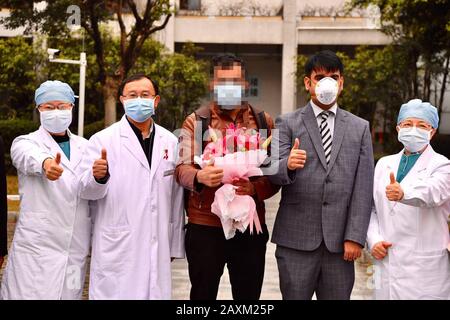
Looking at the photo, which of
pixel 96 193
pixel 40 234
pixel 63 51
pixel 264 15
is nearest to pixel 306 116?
pixel 96 193

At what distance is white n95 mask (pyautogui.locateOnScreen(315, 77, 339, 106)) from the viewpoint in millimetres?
3840

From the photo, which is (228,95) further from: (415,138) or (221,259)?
(415,138)

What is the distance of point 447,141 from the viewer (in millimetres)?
20094

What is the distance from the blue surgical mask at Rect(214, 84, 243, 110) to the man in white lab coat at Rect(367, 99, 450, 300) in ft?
3.13

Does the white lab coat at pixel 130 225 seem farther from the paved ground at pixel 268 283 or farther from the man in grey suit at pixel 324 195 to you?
the paved ground at pixel 268 283

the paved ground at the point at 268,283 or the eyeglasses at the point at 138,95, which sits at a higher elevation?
the eyeglasses at the point at 138,95

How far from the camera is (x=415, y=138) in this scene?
12.3 feet

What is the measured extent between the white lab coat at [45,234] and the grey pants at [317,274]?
1276 mm

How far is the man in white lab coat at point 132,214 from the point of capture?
12.7 ft

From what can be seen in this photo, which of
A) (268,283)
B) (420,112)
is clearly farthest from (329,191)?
(268,283)

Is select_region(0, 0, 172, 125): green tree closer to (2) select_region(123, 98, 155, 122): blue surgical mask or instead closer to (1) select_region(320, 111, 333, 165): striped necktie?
(2) select_region(123, 98, 155, 122): blue surgical mask

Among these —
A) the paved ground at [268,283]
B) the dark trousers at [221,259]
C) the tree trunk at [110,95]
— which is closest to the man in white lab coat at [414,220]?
the dark trousers at [221,259]

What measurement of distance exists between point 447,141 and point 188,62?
8.25 m

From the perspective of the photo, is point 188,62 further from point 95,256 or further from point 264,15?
point 95,256
